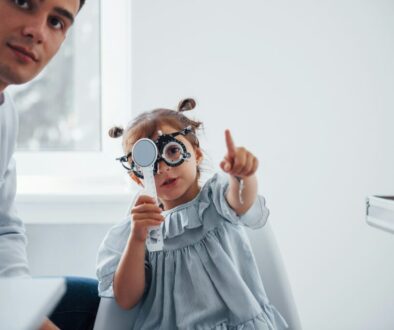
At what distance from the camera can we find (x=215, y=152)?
5.14ft

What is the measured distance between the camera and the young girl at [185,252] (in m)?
1.00

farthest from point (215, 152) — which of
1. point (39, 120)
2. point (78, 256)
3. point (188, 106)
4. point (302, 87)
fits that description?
point (39, 120)

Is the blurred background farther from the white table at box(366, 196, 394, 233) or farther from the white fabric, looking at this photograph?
the white table at box(366, 196, 394, 233)

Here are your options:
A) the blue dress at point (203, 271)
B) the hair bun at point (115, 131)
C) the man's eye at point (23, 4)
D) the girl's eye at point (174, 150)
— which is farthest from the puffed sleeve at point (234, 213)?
the man's eye at point (23, 4)

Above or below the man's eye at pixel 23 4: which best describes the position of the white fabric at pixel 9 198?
below

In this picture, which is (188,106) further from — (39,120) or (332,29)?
(39,120)

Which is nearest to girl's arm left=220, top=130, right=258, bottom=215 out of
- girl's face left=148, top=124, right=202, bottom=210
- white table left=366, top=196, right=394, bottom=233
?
girl's face left=148, top=124, right=202, bottom=210

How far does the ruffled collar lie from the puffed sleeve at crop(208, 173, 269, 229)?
2cm

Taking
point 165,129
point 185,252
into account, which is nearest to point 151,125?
point 165,129

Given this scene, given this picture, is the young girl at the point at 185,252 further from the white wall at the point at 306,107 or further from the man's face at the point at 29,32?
the white wall at the point at 306,107

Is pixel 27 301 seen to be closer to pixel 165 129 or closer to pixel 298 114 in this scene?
pixel 165 129

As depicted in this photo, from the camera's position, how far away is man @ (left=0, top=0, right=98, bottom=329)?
90 cm

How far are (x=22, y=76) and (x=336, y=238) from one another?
40.8 inches

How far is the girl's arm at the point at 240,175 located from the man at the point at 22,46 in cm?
36
